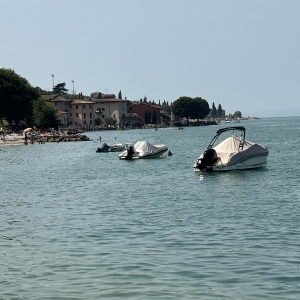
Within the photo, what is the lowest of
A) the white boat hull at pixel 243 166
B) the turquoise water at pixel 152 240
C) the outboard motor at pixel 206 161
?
the turquoise water at pixel 152 240

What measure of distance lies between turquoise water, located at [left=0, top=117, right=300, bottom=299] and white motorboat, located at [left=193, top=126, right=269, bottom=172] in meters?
6.20

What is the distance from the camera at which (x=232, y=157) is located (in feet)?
156

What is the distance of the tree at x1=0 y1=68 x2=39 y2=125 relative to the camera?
440 ft

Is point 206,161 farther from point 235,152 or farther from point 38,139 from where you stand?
point 38,139

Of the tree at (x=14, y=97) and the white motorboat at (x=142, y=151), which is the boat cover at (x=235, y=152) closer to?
the white motorboat at (x=142, y=151)

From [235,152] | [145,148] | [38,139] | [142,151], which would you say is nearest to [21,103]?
[38,139]

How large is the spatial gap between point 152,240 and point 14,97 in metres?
118

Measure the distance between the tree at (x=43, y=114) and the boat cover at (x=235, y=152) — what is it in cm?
9121

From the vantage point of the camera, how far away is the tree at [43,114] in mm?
136387

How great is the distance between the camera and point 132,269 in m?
16.9

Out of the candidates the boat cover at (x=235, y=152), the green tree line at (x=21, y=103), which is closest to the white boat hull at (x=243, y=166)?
the boat cover at (x=235, y=152)

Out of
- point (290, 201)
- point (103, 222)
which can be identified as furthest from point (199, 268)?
point (290, 201)

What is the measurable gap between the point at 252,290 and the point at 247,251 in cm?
396

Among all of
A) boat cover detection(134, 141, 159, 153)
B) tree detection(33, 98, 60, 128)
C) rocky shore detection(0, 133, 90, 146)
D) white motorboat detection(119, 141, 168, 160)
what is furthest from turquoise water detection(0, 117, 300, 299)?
tree detection(33, 98, 60, 128)
